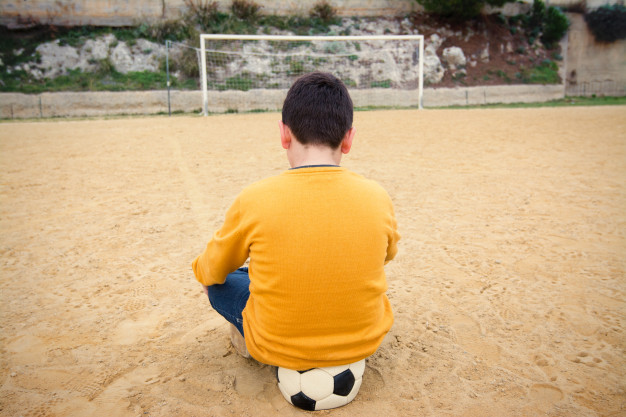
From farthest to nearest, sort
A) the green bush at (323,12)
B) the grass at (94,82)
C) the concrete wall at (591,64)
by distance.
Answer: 1. the concrete wall at (591,64)
2. the green bush at (323,12)
3. the grass at (94,82)

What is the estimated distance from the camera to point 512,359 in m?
2.19

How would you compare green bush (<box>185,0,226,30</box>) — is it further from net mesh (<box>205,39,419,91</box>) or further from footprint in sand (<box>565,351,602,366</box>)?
footprint in sand (<box>565,351,602,366</box>)

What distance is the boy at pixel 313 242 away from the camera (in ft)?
5.21

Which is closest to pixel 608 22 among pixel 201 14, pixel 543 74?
pixel 543 74

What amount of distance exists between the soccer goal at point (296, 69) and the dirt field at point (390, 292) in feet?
36.4

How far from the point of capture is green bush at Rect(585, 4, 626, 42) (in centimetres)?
2303

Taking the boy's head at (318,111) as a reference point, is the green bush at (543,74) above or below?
above

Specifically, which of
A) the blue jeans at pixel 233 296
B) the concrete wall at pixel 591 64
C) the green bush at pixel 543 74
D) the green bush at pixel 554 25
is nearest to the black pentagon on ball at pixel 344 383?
the blue jeans at pixel 233 296

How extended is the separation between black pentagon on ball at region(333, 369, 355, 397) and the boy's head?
0.88 metres

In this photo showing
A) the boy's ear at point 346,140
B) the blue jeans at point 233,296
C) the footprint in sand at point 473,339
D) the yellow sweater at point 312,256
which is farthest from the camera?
the footprint in sand at point 473,339

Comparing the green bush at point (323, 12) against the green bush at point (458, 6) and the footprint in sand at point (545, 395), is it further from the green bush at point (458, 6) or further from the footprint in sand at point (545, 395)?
the footprint in sand at point (545, 395)

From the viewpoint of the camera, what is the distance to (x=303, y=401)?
1786 mm

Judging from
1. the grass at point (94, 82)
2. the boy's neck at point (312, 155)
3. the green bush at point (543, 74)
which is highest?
the green bush at point (543, 74)

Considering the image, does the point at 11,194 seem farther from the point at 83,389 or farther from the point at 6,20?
the point at 6,20
